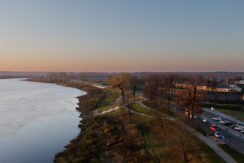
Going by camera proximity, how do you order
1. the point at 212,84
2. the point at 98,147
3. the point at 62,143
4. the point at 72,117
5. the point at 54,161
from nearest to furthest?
the point at 54,161, the point at 98,147, the point at 62,143, the point at 72,117, the point at 212,84

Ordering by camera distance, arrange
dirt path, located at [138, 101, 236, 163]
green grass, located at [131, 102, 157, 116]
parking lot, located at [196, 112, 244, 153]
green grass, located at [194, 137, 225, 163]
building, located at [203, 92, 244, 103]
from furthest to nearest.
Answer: building, located at [203, 92, 244, 103]
green grass, located at [131, 102, 157, 116]
parking lot, located at [196, 112, 244, 153]
dirt path, located at [138, 101, 236, 163]
green grass, located at [194, 137, 225, 163]

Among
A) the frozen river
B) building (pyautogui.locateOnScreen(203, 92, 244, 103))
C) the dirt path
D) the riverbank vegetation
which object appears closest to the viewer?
the dirt path

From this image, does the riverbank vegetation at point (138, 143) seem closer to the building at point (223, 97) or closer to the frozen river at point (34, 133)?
the frozen river at point (34, 133)

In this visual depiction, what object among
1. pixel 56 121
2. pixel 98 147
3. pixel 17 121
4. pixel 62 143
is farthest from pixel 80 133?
pixel 17 121

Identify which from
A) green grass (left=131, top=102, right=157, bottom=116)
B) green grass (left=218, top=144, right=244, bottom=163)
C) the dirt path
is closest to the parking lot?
green grass (left=218, top=144, right=244, bottom=163)

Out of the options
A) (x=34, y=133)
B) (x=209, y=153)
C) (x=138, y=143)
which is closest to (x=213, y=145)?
(x=209, y=153)

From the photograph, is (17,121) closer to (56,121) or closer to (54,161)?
(56,121)

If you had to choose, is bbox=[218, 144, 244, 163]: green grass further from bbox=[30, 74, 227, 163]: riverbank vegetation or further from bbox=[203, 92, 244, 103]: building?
bbox=[203, 92, 244, 103]: building
